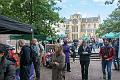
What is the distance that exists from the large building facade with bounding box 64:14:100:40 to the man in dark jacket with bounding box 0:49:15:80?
173075 mm

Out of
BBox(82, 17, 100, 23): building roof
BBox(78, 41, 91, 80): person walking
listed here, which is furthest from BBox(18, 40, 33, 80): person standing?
BBox(82, 17, 100, 23): building roof

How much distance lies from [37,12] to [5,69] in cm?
2062

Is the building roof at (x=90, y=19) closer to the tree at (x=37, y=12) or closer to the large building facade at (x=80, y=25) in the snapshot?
the large building facade at (x=80, y=25)

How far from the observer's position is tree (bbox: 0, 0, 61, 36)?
2764 centimetres

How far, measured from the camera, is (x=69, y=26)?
181m

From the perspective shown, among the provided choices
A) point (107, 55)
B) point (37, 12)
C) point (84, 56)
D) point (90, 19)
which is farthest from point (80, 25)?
point (84, 56)

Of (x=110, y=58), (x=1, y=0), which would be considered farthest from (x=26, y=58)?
(x=1, y=0)

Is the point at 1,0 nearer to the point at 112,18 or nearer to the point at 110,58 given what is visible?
the point at 110,58

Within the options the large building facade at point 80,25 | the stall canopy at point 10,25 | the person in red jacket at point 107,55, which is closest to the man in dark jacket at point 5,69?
the stall canopy at point 10,25

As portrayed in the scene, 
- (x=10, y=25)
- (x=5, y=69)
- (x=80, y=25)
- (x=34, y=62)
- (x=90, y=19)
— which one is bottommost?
(x=34, y=62)

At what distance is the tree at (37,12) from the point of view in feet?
90.7

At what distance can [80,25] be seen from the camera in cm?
18350

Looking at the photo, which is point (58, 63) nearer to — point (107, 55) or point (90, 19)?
point (107, 55)

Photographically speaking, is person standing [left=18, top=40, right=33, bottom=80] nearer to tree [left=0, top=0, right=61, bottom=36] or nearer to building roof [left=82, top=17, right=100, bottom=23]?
tree [left=0, top=0, right=61, bottom=36]
